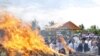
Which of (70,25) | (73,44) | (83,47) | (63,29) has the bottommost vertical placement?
(83,47)

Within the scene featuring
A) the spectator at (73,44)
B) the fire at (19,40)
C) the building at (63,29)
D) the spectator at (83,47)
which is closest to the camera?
the fire at (19,40)

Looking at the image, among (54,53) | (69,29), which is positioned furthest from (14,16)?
(69,29)

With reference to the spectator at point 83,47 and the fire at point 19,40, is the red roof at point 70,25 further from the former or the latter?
the fire at point 19,40

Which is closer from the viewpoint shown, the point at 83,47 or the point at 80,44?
the point at 83,47

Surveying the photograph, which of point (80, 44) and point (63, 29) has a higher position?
point (63, 29)

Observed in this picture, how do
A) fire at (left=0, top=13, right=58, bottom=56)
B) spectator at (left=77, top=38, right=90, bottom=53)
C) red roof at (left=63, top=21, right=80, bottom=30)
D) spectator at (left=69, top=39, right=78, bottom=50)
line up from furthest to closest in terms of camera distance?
red roof at (left=63, top=21, right=80, bottom=30), spectator at (left=69, top=39, right=78, bottom=50), spectator at (left=77, top=38, right=90, bottom=53), fire at (left=0, top=13, right=58, bottom=56)

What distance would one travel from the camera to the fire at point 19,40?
30.5 ft

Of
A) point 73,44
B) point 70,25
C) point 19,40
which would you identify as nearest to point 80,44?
point 73,44

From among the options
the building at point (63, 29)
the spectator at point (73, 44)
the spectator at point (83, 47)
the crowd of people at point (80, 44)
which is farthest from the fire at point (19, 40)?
the spectator at point (73, 44)

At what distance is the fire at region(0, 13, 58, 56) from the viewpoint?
30.5 ft

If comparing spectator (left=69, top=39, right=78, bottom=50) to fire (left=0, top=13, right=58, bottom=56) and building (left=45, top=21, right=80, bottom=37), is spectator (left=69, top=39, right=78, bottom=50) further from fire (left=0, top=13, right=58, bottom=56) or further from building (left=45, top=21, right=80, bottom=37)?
fire (left=0, top=13, right=58, bottom=56)

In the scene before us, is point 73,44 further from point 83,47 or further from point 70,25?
point 70,25

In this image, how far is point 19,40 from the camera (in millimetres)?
9406

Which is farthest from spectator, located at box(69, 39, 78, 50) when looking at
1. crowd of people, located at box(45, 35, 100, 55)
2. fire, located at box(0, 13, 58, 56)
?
fire, located at box(0, 13, 58, 56)
